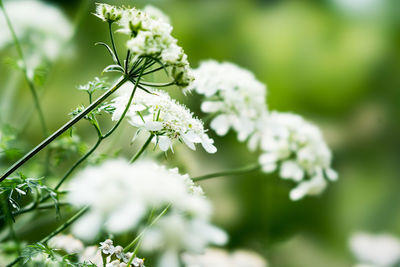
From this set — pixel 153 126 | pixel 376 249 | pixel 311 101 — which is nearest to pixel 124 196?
pixel 153 126

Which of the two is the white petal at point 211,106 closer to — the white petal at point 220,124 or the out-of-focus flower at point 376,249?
the white petal at point 220,124

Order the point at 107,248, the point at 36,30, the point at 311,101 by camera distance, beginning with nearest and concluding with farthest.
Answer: the point at 107,248 < the point at 36,30 < the point at 311,101

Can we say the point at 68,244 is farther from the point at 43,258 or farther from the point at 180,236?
the point at 180,236

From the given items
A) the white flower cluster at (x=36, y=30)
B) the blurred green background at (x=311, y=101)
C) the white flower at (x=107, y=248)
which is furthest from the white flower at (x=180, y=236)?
the blurred green background at (x=311, y=101)

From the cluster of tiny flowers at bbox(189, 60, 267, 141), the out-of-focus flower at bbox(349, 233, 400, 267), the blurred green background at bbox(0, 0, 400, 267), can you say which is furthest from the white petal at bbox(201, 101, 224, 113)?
the out-of-focus flower at bbox(349, 233, 400, 267)

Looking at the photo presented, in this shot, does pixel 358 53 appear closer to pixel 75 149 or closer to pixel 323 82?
pixel 323 82
